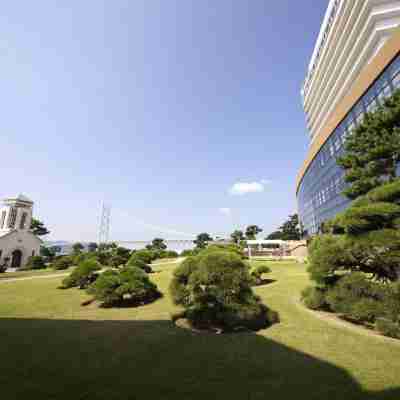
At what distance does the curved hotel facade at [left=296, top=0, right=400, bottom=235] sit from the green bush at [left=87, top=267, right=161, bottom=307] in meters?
18.2

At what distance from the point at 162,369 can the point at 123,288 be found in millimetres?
5457

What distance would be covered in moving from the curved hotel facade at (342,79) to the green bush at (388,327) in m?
15.4

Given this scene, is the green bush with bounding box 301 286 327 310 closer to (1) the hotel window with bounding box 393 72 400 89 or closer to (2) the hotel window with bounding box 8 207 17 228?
(1) the hotel window with bounding box 393 72 400 89

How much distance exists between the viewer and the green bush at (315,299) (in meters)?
6.20

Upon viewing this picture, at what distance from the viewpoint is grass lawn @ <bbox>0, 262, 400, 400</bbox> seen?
2641mm

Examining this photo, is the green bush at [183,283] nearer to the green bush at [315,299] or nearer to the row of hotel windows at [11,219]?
the green bush at [315,299]

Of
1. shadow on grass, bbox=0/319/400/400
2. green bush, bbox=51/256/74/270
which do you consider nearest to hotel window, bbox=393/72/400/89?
shadow on grass, bbox=0/319/400/400

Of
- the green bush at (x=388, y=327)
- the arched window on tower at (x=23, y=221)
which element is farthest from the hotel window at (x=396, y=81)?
the arched window on tower at (x=23, y=221)

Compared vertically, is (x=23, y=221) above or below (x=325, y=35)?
below

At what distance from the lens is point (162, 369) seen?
126 inches

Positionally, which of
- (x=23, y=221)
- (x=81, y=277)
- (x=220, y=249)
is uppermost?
(x=23, y=221)

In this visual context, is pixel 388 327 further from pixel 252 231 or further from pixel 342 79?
pixel 252 231

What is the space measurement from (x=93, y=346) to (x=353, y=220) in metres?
6.29

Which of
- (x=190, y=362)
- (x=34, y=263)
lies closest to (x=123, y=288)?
(x=190, y=362)
